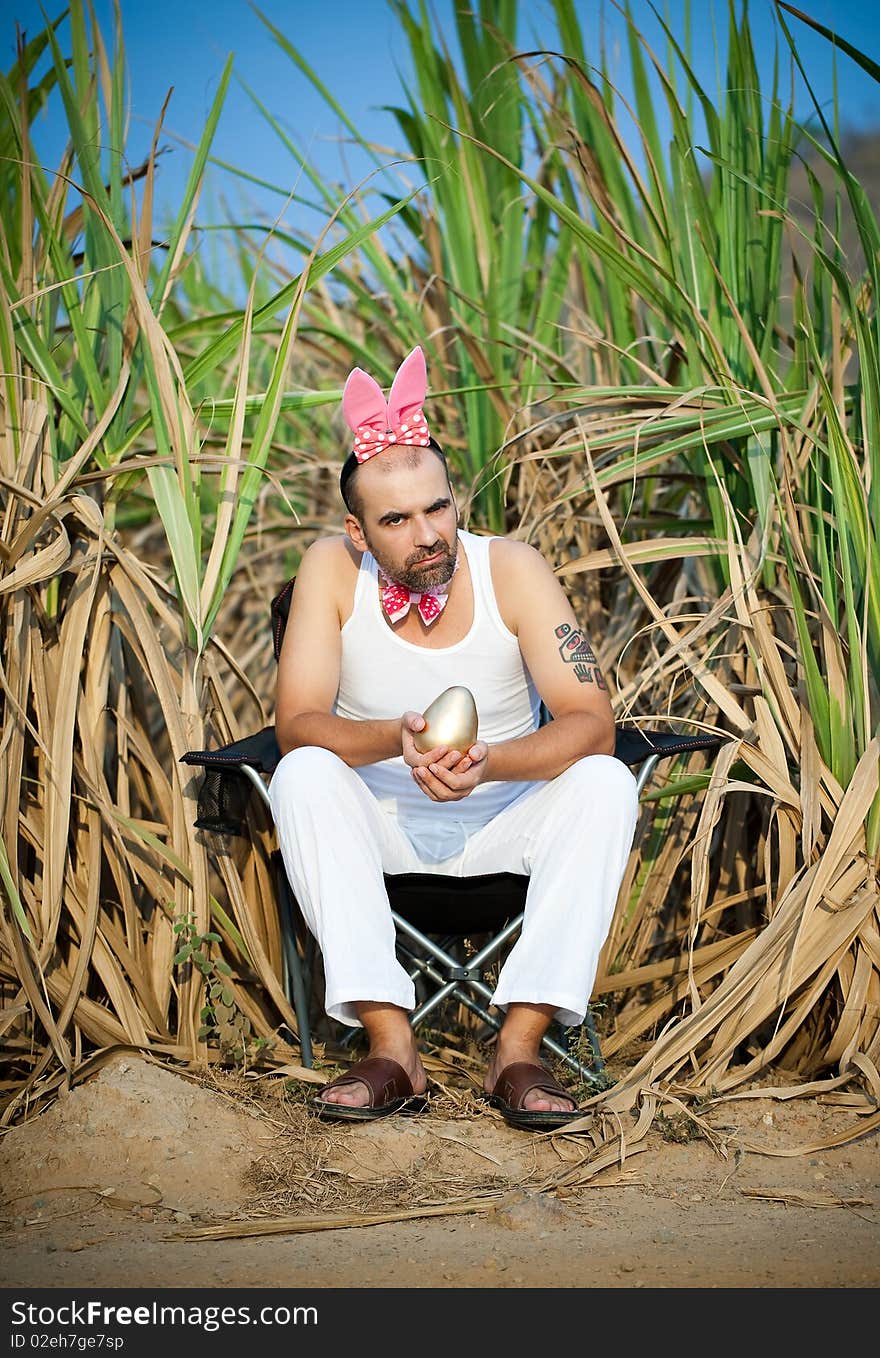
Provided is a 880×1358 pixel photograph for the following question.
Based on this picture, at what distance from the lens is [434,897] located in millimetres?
2615

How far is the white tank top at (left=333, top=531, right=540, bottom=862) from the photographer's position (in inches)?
107

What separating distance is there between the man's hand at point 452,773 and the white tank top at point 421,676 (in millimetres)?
344

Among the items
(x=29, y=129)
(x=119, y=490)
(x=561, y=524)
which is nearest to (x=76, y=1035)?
(x=119, y=490)

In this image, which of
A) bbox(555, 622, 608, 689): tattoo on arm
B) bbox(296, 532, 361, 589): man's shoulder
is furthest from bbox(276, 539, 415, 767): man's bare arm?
bbox(555, 622, 608, 689): tattoo on arm

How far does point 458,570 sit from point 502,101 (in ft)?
5.00

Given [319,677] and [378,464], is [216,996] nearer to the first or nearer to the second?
[319,677]

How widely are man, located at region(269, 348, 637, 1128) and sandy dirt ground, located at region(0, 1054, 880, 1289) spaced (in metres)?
0.13

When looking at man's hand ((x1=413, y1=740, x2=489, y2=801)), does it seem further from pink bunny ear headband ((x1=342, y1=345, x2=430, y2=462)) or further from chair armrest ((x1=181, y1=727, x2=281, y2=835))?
pink bunny ear headband ((x1=342, y1=345, x2=430, y2=462))

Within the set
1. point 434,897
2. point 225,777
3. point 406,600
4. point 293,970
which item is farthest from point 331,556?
point 293,970

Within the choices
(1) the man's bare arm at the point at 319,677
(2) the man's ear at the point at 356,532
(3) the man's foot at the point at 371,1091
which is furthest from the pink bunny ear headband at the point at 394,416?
(3) the man's foot at the point at 371,1091

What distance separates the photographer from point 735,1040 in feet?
8.07

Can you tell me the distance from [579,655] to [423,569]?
0.36 m

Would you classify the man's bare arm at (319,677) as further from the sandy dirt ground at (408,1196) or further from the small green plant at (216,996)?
the sandy dirt ground at (408,1196)
